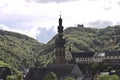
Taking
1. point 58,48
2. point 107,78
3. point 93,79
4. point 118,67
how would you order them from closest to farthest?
point 107,78 → point 93,79 → point 118,67 → point 58,48

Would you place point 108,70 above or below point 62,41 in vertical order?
below

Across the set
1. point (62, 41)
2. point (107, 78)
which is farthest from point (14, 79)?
point (62, 41)

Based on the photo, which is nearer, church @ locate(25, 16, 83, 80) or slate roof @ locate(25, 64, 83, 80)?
church @ locate(25, 16, 83, 80)

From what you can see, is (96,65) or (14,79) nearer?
(14,79)

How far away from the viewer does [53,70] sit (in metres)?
188

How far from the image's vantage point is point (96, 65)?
609ft

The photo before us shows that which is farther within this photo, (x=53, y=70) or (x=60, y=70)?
(x=53, y=70)

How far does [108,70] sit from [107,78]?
4489cm

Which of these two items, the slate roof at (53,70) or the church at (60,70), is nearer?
the church at (60,70)

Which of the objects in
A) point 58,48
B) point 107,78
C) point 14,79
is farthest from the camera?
point 58,48

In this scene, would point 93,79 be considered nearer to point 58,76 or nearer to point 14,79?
point 58,76

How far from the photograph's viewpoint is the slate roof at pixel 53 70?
7238 inches

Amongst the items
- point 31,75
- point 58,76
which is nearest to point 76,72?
point 58,76

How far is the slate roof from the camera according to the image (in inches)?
7238
